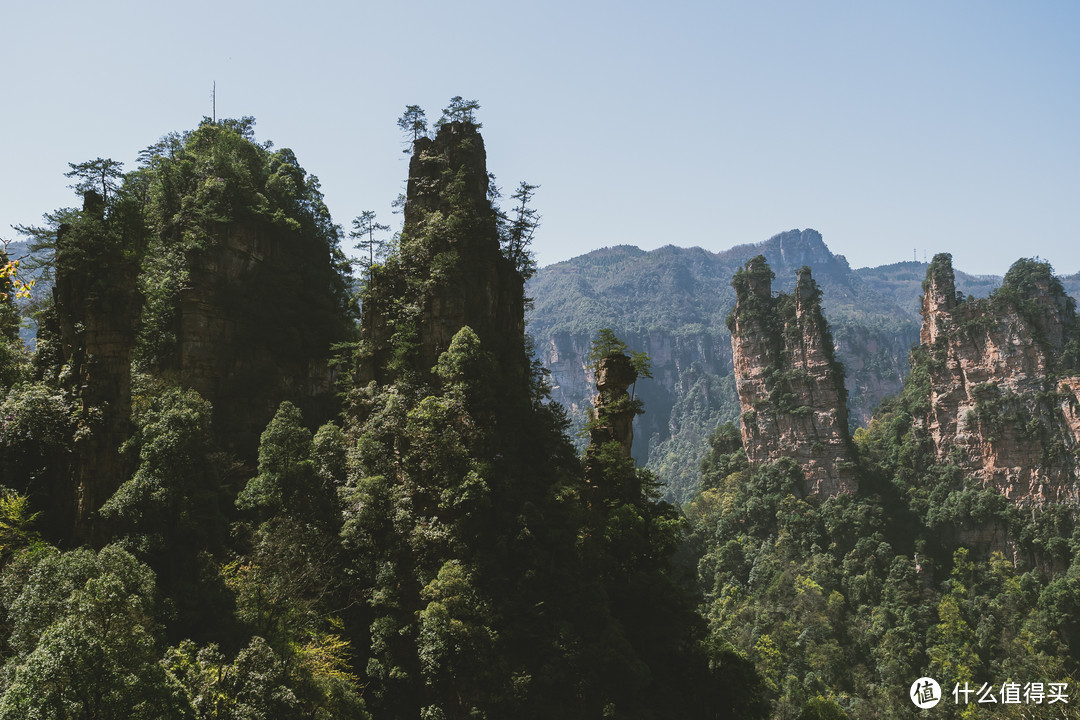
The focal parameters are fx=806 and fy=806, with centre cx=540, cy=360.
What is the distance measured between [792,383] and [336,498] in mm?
56531

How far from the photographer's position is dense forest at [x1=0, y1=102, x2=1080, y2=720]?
69.7 ft

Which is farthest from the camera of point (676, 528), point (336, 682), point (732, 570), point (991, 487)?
point (732, 570)

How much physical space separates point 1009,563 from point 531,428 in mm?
49905

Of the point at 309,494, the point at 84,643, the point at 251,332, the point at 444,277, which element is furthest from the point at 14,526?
the point at 444,277

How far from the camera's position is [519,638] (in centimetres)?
2705

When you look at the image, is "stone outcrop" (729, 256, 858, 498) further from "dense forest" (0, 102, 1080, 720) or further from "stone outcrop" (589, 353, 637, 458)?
"stone outcrop" (589, 353, 637, 458)

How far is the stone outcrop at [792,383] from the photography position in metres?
74.3

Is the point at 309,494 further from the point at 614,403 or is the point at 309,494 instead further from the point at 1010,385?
the point at 1010,385

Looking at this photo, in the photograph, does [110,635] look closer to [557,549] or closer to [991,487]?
[557,549]

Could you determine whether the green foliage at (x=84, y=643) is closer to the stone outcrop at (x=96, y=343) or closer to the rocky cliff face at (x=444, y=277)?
the stone outcrop at (x=96, y=343)

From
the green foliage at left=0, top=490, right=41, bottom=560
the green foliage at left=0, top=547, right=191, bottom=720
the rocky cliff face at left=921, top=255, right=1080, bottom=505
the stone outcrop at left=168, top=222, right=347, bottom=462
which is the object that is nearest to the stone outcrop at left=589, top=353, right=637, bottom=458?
the stone outcrop at left=168, top=222, right=347, bottom=462

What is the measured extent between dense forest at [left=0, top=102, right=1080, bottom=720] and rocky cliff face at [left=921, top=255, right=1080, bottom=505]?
11.4 metres

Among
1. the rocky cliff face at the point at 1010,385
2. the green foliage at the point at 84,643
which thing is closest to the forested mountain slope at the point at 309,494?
the green foliage at the point at 84,643

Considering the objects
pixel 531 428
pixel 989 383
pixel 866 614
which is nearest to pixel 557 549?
pixel 531 428
